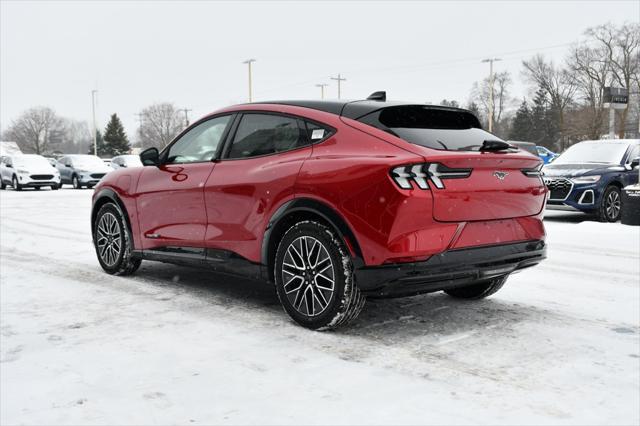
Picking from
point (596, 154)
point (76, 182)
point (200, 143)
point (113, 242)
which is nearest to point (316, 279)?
point (200, 143)

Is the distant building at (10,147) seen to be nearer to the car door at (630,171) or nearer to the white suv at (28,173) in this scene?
the white suv at (28,173)

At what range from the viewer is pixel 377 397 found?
324cm

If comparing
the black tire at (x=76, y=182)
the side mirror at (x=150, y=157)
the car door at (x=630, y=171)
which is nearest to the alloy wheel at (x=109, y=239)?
the side mirror at (x=150, y=157)

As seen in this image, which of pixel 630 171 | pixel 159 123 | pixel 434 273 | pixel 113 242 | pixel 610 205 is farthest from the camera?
pixel 159 123

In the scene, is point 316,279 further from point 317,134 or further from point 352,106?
point 352,106

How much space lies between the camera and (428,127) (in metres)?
4.43

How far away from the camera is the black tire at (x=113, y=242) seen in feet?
21.1

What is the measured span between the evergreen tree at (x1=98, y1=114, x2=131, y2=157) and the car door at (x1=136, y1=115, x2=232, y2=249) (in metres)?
101

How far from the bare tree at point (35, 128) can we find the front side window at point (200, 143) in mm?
132580

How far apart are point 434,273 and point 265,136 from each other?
1.76 metres

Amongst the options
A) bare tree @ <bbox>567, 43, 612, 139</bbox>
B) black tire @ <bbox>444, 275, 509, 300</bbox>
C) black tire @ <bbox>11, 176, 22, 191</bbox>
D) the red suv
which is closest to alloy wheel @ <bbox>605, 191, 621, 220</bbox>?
black tire @ <bbox>444, 275, 509, 300</bbox>

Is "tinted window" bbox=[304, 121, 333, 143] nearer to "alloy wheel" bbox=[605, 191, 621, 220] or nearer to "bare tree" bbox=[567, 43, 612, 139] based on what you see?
"alloy wheel" bbox=[605, 191, 621, 220]

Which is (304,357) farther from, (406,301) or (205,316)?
(406,301)

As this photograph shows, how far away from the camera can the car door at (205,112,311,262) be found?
464cm
